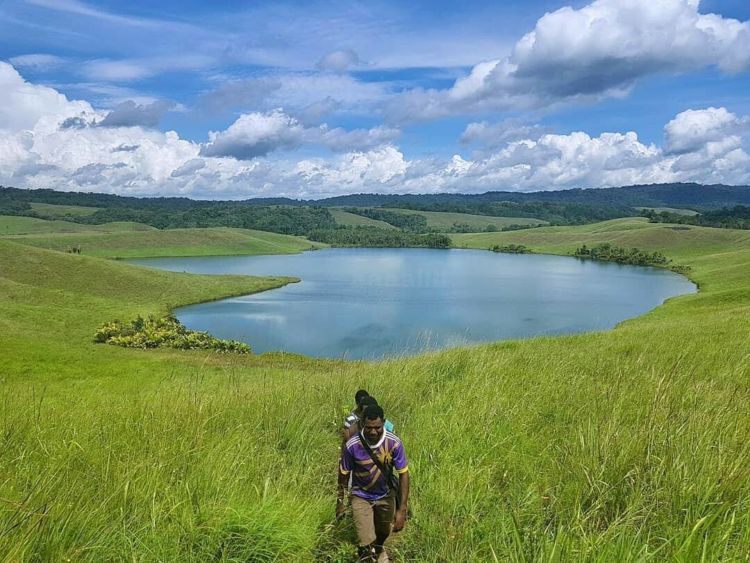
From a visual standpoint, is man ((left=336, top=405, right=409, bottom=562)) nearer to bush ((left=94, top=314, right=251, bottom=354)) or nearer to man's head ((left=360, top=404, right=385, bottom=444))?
man's head ((left=360, top=404, right=385, bottom=444))

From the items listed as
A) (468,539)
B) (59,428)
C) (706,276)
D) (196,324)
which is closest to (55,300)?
(196,324)

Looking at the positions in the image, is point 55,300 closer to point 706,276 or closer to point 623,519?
point 623,519

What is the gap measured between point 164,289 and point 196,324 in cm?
2307

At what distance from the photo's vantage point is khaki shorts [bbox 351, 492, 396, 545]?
5.00 metres

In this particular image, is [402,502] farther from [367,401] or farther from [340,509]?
[367,401]

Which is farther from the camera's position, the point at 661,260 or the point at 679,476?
the point at 661,260

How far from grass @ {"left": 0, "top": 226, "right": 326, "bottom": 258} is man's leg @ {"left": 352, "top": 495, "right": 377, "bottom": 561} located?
154140mm

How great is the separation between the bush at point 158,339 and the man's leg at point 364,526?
35842 millimetres

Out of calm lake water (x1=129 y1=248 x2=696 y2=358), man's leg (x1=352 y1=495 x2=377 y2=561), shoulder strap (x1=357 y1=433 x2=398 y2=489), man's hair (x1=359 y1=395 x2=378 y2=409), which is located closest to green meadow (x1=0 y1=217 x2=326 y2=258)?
calm lake water (x1=129 y1=248 x2=696 y2=358)

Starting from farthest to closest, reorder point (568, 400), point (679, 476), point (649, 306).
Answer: point (649, 306) < point (568, 400) < point (679, 476)

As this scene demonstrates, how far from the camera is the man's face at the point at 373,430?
511cm

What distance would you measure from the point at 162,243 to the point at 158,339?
132 metres

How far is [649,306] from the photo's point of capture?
66.9 m

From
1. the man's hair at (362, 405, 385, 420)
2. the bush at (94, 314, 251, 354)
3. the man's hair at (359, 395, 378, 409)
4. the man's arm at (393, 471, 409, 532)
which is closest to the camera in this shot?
the man's arm at (393, 471, 409, 532)
